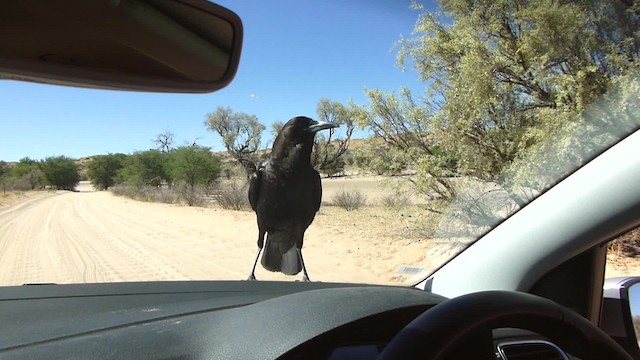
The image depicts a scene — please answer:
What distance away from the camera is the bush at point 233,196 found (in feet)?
51.3

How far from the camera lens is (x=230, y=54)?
262 cm

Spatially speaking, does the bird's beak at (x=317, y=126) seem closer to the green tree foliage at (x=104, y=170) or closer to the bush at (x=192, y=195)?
the bush at (x=192, y=195)

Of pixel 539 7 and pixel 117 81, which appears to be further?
pixel 539 7

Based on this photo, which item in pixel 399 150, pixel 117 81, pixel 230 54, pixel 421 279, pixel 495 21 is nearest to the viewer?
pixel 117 81

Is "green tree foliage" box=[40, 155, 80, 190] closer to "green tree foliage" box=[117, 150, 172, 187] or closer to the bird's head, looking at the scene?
"green tree foliage" box=[117, 150, 172, 187]

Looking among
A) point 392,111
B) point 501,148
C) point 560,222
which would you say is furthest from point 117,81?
point 392,111

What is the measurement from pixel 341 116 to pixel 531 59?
3.65m

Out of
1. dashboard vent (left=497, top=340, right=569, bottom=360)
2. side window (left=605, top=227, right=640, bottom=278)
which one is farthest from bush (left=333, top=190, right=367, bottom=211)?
dashboard vent (left=497, top=340, right=569, bottom=360)

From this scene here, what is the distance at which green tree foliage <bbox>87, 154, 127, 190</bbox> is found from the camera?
78.1 feet

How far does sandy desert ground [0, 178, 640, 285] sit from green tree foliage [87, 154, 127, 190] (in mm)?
8213

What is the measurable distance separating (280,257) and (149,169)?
15.3 metres

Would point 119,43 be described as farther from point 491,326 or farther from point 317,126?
point 317,126

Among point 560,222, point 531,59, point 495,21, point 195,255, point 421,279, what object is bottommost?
point 195,255

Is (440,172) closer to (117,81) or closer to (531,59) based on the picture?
(531,59)
